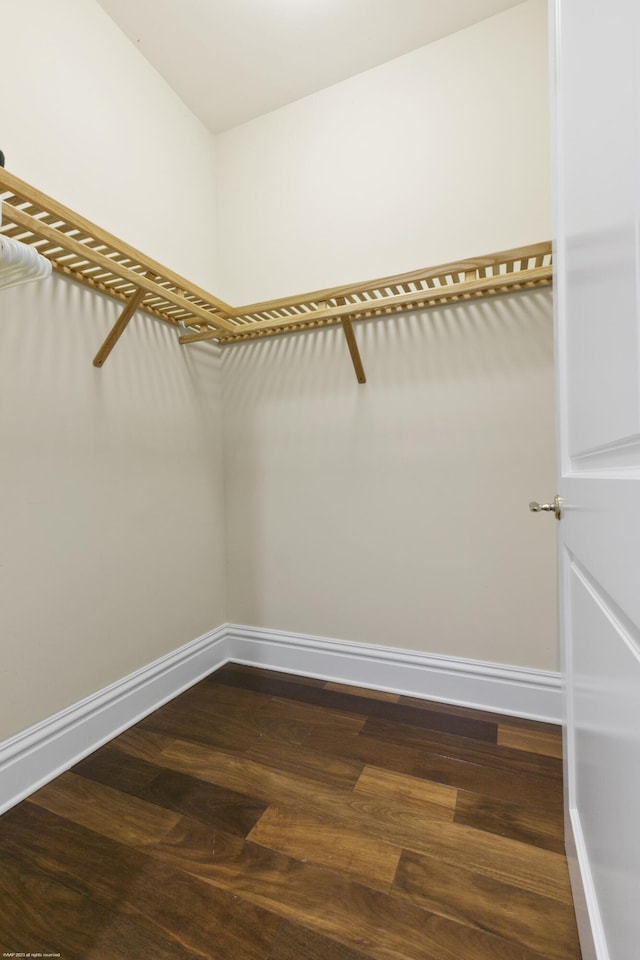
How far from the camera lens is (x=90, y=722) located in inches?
53.2

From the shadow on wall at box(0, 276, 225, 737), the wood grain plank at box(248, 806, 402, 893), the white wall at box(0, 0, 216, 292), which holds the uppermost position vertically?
the white wall at box(0, 0, 216, 292)

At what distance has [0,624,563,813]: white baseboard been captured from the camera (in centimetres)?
121

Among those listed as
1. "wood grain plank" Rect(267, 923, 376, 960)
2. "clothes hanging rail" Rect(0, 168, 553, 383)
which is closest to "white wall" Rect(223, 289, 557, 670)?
"clothes hanging rail" Rect(0, 168, 553, 383)

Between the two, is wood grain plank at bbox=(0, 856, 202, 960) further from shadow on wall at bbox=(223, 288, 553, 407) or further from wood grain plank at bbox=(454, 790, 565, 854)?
shadow on wall at bbox=(223, 288, 553, 407)

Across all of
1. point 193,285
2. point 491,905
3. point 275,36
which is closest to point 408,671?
point 491,905

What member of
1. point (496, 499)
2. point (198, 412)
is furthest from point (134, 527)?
point (496, 499)

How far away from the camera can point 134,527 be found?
5.04 feet

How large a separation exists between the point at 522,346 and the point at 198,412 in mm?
1296

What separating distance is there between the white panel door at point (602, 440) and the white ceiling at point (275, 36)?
96 cm

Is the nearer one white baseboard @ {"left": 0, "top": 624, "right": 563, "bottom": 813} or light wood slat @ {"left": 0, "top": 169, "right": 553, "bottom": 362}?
light wood slat @ {"left": 0, "top": 169, "right": 553, "bottom": 362}

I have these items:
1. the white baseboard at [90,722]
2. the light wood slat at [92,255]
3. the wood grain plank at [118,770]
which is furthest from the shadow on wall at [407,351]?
the wood grain plank at [118,770]

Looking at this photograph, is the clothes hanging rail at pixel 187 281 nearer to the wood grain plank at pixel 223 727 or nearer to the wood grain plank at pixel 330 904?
the wood grain plank at pixel 223 727

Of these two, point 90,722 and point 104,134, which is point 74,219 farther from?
point 90,722

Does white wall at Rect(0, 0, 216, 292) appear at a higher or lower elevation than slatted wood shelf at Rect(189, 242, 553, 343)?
higher
